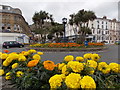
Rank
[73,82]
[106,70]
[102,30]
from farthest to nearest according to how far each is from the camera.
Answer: [102,30] → [106,70] → [73,82]

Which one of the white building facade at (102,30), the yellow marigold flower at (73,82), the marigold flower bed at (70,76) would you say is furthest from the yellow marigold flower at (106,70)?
the white building facade at (102,30)

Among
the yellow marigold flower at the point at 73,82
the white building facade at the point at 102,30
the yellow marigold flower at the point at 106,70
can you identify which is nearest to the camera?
the yellow marigold flower at the point at 73,82

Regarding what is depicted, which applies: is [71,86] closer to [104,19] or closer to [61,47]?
[61,47]

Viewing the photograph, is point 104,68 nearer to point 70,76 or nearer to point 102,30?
point 70,76

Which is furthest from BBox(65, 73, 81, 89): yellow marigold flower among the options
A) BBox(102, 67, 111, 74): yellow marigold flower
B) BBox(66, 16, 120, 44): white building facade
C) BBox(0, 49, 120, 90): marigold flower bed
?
BBox(66, 16, 120, 44): white building facade

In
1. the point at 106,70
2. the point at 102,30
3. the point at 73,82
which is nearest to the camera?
the point at 73,82

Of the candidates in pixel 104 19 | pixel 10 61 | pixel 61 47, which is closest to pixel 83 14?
pixel 61 47

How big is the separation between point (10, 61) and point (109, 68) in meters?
2.06

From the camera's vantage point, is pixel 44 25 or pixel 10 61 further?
pixel 44 25

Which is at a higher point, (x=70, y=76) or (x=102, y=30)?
(x=102, y=30)

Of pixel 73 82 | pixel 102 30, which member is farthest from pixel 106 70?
pixel 102 30

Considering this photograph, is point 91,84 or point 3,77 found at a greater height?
point 91,84

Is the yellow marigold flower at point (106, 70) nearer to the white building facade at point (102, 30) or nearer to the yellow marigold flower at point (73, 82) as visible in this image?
the yellow marigold flower at point (73, 82)

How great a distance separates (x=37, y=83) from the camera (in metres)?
1.40
